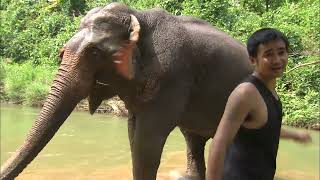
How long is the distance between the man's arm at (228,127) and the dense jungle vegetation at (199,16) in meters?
7.98

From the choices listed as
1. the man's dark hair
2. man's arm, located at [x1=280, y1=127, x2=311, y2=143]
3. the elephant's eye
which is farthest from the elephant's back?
the man's dark hair

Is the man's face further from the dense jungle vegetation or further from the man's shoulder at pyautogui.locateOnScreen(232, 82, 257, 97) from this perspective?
the dense jungle vegetation

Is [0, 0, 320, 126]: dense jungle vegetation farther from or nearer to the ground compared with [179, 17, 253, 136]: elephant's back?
nearer to the ground

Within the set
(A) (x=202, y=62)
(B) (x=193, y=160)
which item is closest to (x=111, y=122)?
(B) (x=193, y=160)

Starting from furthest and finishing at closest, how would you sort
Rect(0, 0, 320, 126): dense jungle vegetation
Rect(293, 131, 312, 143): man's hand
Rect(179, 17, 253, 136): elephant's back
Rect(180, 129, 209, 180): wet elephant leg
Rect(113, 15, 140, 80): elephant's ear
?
Rect(0, 0, 320, 126): dense jungle vegetation, Rect(180, 129, 209, 180): wet elephant leg, Rect(179, 17, 253, 136): elephant's back, Rect(113, 15, 140, 80): elephant's ear, Rect(293, 131, 312, 143): man's hand

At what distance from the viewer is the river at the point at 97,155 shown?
576cm

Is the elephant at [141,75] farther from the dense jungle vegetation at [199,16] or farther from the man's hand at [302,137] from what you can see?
the dense jungle vegetation at [199,16]

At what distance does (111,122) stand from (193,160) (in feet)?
24.2

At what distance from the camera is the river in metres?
5.76

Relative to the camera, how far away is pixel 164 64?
12.1 feet

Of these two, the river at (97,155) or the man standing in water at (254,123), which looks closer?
the man standing in water at (254,123)

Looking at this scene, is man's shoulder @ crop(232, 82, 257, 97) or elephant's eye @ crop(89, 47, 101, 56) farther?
elephant's eye @ crop(89, 47, 101, 56)

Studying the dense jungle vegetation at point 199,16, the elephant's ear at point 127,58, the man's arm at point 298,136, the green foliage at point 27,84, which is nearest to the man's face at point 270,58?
the man's arm at point 298,136

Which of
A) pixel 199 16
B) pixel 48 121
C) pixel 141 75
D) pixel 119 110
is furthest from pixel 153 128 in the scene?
pixel 199 16
